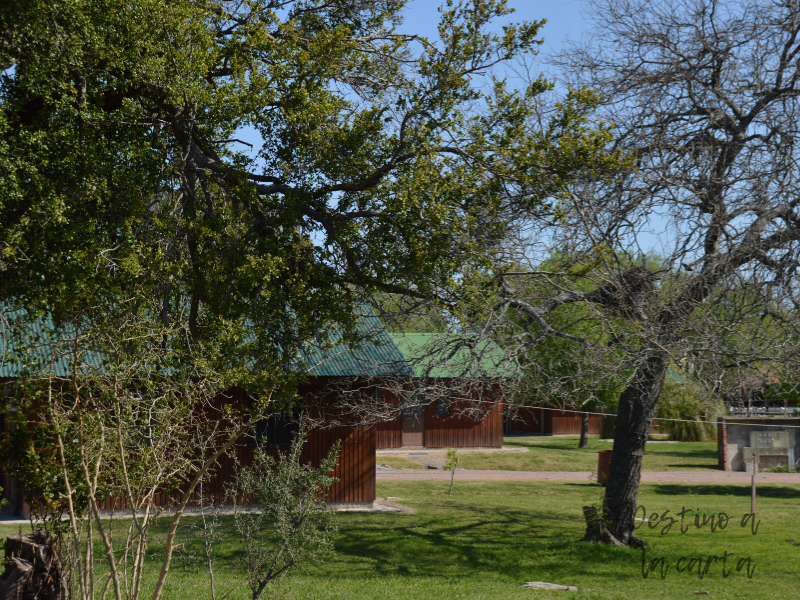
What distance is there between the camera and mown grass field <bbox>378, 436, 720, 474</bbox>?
29.4m

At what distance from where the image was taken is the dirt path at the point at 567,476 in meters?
25.0

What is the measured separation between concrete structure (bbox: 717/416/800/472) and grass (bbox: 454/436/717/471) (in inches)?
40.6

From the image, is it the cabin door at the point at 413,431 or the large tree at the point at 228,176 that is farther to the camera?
the cabin door at the point at 413,431

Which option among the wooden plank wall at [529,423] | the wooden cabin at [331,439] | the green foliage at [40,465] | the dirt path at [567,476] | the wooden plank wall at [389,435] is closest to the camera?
the green foliage at [40,465]

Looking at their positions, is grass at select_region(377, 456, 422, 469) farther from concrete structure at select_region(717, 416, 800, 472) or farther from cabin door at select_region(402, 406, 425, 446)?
concrete structure at select_region(717, 416, 800, 472)

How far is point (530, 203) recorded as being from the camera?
993 centimetres

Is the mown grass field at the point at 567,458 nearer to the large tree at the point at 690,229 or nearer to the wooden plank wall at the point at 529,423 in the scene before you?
the wooden plank wall at the point at 529,423

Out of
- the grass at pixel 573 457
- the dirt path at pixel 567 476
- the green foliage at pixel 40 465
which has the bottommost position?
the dirt path at pixel 567 476

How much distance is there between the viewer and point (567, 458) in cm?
3225

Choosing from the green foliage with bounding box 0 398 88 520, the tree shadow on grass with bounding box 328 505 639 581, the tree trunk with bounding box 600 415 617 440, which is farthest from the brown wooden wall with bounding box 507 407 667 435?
the green foliage with bounding box 0 398 88 520

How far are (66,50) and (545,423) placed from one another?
131 ft

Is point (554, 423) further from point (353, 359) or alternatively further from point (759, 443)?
point (353, 359)

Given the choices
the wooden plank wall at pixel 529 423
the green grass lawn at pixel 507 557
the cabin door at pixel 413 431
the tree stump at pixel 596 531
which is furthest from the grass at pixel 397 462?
the wooden plank wall at pixel 529 423

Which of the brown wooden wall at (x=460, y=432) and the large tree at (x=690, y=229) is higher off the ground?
the large tree at (x=690, y=229)
